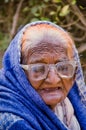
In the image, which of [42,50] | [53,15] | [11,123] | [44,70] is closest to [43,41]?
[42,50]

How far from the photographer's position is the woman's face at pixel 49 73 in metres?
2.37

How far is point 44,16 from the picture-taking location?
5.43 metres

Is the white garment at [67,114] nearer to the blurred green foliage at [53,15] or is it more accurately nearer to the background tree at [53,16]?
the background tree at [53,16]

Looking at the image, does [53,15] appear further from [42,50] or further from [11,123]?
[11,123]

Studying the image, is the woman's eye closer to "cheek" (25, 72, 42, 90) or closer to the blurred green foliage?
"cheek" (25, 72, 42, 90)

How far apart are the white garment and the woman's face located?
201 mm

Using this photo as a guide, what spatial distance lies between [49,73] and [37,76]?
0.07 metres

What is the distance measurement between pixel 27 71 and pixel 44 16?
308cm

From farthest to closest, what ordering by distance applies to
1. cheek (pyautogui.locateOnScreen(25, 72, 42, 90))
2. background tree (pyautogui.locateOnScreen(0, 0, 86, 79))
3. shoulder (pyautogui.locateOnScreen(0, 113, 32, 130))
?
background tree (pyautogui.locateOnScreen(0, 0, 86, 79)), cheek (pyautogui.locateOnScreen(25, 72, 42, 90)), shoulder (pyautogui.locateOnScreen(0, 113, 32, 130))

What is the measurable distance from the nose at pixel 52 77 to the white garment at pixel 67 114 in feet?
0.91

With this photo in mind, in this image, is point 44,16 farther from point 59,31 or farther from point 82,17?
point 59,31

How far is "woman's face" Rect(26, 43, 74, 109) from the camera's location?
93.4 inches

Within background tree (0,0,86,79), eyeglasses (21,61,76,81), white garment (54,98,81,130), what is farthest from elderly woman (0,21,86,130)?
Answer: background tree (0,0,86,79)

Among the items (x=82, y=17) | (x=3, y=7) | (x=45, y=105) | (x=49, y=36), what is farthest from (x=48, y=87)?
(x=3, y=7)
